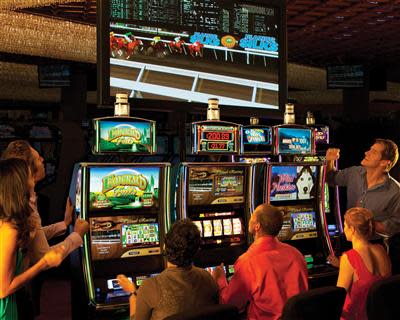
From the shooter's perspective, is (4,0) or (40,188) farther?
(40,188)

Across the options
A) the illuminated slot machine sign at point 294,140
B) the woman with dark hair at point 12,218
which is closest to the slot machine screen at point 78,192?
the woman with dark hair at point 12,218

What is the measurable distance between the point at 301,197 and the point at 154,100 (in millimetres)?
1429

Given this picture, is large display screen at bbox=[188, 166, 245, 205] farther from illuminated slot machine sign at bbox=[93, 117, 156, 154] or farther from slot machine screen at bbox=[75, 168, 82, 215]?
slot machine screen at bbox=[75, 168, 82, 215]

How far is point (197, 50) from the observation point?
4398 mm

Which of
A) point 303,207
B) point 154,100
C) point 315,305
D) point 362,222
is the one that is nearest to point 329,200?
point 303,207

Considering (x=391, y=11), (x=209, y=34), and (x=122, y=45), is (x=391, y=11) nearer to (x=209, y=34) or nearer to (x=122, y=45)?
(x=209, y=34)

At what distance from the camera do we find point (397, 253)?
182 inches

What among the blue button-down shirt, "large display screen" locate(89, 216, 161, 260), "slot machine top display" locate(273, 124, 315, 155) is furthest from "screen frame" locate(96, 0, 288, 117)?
the blue button-down shirt

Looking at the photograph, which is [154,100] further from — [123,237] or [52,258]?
[52,258]

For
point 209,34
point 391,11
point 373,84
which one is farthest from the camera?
point 373,84

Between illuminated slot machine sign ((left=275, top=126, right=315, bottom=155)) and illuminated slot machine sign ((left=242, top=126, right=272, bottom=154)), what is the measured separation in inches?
6.3

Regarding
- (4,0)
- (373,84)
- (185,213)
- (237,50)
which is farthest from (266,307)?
(373,84)

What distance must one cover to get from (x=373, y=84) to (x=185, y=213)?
9.41m

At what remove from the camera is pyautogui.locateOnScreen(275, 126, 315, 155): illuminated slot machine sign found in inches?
191
